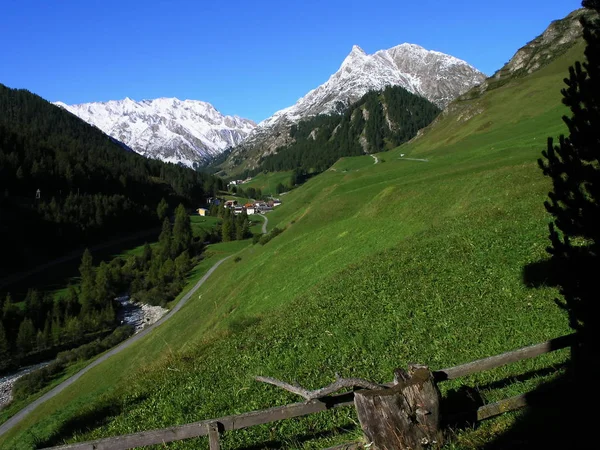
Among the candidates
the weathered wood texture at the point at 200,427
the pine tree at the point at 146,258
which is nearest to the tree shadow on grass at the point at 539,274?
the weathered wood texture at the point at 200,427

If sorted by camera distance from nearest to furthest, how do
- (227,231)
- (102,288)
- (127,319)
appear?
1. (127,319)
2. (102,288)
3. (227,231)

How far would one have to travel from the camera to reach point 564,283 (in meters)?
10.6

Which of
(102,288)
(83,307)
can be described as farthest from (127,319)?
(102,288)

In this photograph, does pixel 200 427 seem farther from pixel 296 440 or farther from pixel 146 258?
pixel 146 258

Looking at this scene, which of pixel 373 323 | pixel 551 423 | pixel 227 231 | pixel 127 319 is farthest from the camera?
pixel 227 231

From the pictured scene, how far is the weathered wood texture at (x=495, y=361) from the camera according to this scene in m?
9.25

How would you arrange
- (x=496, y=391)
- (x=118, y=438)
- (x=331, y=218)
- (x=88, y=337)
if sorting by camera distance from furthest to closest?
1. (x=88, y=337)
2. (x=331, y=218)
3. (x=496, y=391)
4. (x=118, y=438)

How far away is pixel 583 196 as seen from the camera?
1018 centimetres

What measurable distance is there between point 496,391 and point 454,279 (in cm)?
1300

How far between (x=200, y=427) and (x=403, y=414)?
4.17 meters

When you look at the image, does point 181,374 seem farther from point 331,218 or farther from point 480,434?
point 331,218

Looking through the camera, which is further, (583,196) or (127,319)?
(127,319)

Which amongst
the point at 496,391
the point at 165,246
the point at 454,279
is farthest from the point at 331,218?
the point at 165,246

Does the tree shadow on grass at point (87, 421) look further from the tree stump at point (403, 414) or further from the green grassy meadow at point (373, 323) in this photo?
the tree stump at point (403, 414)
